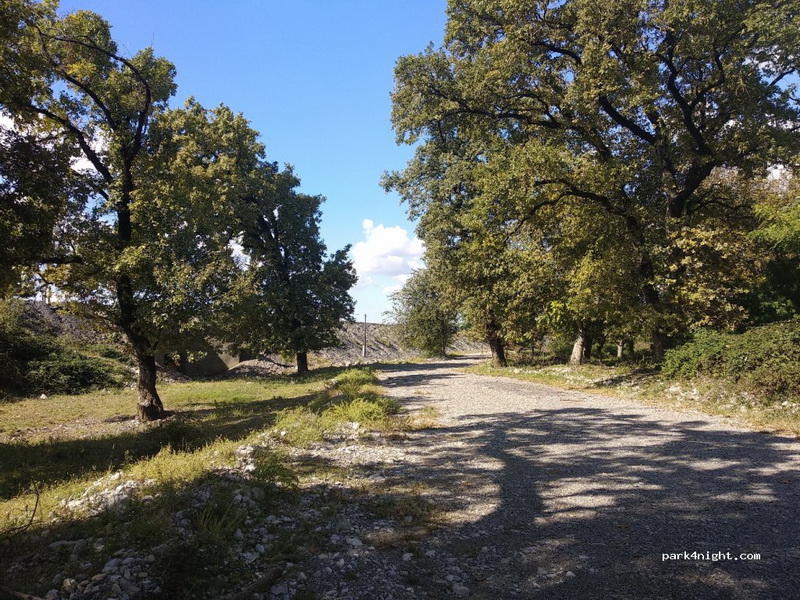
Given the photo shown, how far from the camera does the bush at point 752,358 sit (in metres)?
9.80

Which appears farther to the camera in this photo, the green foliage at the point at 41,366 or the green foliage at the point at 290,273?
the green foliage at the point at 290,273

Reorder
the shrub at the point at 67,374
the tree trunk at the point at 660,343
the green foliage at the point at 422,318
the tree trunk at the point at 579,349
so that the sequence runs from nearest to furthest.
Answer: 1. the tree trunk at the point at 660,343
2. the shrub at the point at 67,374
3. the tree trunk at the point at 579,349
4. the green foliage at the point at 422,318

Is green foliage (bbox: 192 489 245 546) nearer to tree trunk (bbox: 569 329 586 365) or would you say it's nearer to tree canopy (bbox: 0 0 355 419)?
tree canopy (bbox: 0 0 355 419)

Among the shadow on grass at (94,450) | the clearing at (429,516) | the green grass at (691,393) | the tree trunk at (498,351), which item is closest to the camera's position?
the clearing at (429,516)

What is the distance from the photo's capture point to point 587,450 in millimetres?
7449

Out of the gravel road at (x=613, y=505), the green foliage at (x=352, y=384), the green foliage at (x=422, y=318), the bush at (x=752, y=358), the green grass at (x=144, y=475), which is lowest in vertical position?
the gravel road at (x=613, y=505)

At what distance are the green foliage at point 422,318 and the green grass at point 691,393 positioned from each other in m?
24.3

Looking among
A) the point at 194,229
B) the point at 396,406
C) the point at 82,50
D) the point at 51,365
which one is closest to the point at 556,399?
the point at 396,406

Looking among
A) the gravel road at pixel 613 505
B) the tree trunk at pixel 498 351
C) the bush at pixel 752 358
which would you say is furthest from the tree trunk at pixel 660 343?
the tree trunk at pixel 498 351

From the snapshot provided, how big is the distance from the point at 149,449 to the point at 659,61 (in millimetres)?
16796

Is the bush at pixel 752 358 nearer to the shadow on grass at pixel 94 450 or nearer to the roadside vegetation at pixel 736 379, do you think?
the roadside vegetation at pixel 736 379

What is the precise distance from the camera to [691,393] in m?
11.8

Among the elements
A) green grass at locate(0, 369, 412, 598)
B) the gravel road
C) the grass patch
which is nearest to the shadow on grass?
green grass at locate(0, 369, 412, 598)

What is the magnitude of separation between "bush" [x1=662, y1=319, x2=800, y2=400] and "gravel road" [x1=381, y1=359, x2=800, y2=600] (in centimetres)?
168
